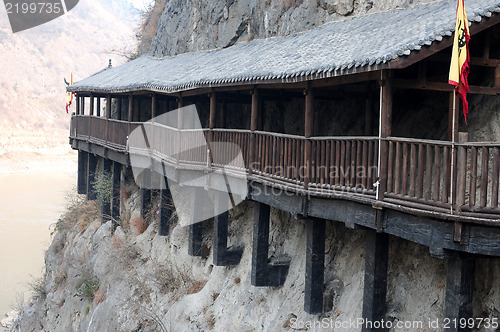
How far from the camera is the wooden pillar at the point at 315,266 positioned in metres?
10.8

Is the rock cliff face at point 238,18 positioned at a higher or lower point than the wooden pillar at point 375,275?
higher

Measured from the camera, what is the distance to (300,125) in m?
14.8

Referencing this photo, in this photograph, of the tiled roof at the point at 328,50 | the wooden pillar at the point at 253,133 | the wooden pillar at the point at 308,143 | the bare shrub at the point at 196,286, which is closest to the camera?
the tiled roof at the point at 328,50

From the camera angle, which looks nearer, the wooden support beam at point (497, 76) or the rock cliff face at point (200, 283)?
the wooden support beam at point (497, 76)

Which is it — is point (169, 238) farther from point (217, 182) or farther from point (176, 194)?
point (217, 182)

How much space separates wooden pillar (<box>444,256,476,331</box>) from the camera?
7.72 m

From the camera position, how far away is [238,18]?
19125 mm

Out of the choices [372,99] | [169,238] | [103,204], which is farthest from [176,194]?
[372,99]

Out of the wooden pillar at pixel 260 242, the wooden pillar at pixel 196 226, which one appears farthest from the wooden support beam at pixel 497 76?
the wooden pillar at pixel 196 226

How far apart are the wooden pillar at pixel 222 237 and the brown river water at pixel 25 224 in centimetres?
2012

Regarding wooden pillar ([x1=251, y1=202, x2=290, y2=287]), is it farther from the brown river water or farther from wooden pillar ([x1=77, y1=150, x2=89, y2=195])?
the brown river water

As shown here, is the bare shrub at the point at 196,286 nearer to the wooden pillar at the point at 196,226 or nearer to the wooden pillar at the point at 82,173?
the wooden pillar at the point at 196,226

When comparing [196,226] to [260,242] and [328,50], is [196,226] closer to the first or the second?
[260,242]

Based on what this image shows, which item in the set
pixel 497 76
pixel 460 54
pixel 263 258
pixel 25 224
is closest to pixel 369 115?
pixel 497 76
